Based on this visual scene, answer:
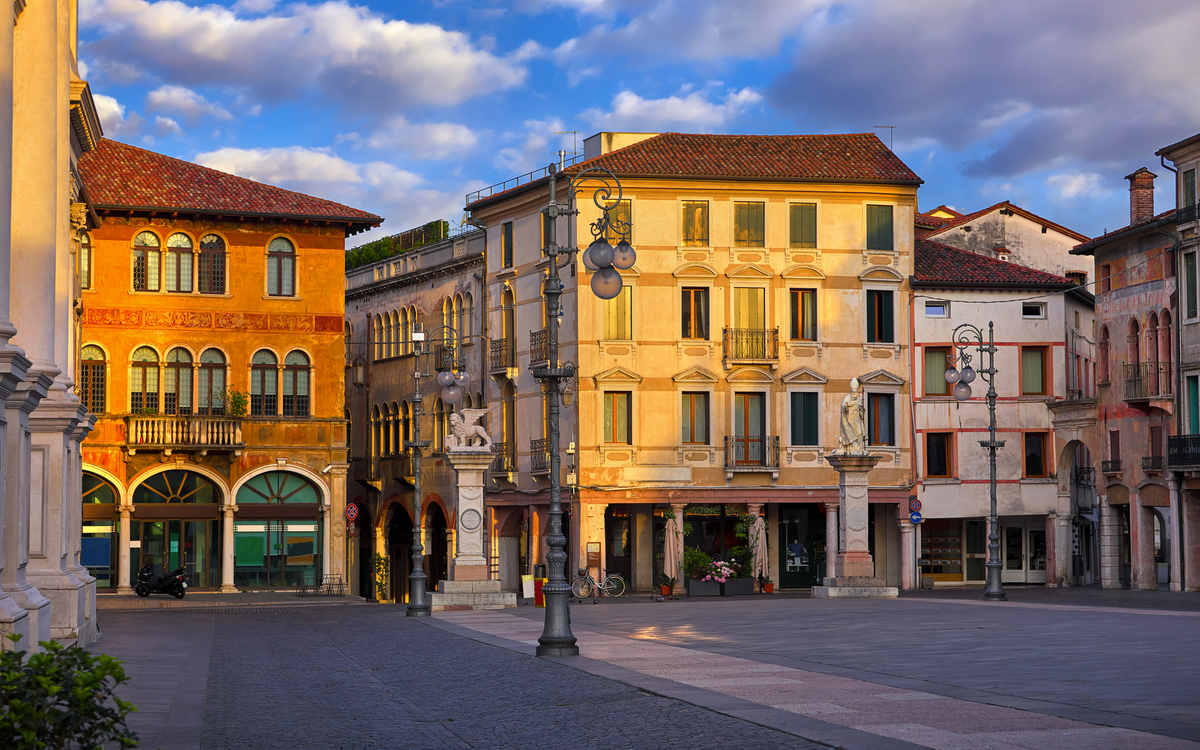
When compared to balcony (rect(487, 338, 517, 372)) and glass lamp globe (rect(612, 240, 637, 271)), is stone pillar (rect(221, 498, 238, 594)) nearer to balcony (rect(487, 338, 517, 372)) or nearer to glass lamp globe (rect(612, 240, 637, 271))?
balcony (rect(487, 338, 517, 372))

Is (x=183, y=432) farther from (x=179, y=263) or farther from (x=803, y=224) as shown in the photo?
(x=803, y=224)

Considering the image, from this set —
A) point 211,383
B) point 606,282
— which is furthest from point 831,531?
point 606,282

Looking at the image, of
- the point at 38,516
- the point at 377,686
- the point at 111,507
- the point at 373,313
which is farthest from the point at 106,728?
the point at 373,313

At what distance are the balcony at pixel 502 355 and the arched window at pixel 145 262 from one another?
13.1 metres

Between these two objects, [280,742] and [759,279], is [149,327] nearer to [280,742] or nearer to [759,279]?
[759,279]

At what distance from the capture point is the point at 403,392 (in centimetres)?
6494

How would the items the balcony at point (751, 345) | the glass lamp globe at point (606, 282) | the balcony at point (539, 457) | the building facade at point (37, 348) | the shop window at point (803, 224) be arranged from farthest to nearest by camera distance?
the shop window at point (803, 224) → the balcony at point (751, 345) → the balcony at point (539, 457) → the glass lamp globe at point (606, 282) → the building facade at point (37, 348)

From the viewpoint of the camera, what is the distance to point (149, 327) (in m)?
51.6

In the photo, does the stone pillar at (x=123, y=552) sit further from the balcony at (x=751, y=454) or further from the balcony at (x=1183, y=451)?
the balcony at (x=1183, y=451)

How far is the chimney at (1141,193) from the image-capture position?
190ft

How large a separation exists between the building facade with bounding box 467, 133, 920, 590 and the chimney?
8516mm

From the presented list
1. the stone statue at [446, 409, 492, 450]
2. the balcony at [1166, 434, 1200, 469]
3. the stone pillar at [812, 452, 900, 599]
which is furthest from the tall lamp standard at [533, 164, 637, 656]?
the balcony at [1166, 434, 1200, 469]

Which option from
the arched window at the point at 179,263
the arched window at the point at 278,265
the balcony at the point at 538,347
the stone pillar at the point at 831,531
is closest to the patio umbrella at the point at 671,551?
the stone pillar at the point at 831,531

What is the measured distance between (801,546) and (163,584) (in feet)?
74.2
